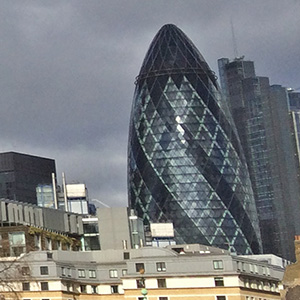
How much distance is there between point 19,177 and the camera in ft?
634

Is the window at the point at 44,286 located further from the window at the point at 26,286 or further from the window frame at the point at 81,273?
the window frame at the point at 81,273

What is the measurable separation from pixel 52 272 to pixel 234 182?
102m

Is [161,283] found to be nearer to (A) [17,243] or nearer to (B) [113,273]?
(B) [113,273]

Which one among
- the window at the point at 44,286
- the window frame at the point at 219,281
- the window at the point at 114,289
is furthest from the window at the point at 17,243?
the window frame at the point at 219,281

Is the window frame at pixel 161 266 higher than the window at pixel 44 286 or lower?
higher

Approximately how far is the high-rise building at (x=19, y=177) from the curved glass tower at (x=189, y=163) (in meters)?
16.6

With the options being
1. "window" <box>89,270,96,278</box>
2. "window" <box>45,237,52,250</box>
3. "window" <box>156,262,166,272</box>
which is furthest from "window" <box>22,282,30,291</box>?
"window" <box>45,237,52,250</box>

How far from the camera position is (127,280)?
93.1 meters

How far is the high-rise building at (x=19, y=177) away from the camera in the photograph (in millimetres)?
191625

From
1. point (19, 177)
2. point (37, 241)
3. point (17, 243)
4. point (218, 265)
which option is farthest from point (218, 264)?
point (19, 177)

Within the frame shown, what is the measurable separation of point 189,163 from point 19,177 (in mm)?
28816

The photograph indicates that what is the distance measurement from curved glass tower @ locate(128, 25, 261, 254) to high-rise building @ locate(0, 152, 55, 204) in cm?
1661

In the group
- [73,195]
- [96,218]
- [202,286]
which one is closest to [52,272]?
[202,286]

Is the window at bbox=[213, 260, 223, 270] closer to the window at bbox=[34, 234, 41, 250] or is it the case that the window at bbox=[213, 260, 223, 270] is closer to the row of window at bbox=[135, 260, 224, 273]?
the row of window at bbox=[135, 260, 224, 273]
